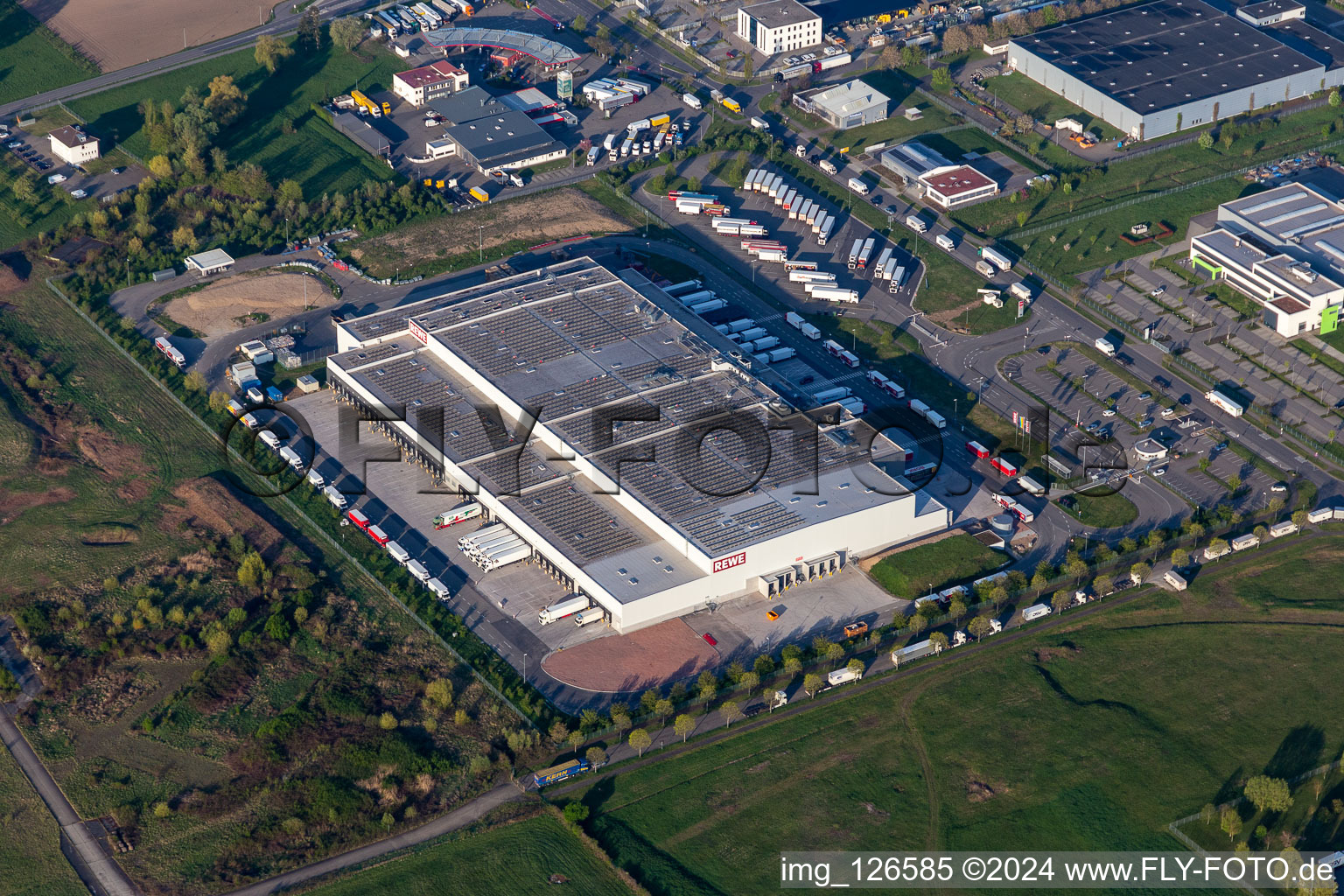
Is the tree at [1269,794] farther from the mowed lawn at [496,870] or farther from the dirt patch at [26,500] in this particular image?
A: the dirt patch at [26,500]

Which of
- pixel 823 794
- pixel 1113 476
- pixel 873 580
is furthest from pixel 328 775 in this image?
pixel 1113 476

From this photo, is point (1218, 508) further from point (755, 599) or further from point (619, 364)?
point (619, 364)

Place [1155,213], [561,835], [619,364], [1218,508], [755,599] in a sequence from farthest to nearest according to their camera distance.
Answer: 1. [1155,213]
2. [619,364]
3. [1218,508]
4. [755,599]
5. [561,835]

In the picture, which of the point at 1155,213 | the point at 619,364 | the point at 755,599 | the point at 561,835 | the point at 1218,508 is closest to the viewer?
the point at 561,835

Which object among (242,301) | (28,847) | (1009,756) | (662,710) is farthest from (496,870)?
(242,301)

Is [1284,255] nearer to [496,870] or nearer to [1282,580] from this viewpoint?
[1282,580]

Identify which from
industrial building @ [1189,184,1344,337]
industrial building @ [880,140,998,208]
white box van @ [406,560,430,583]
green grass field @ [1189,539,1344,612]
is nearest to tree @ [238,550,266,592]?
white box van @ [406,560,430,583]
